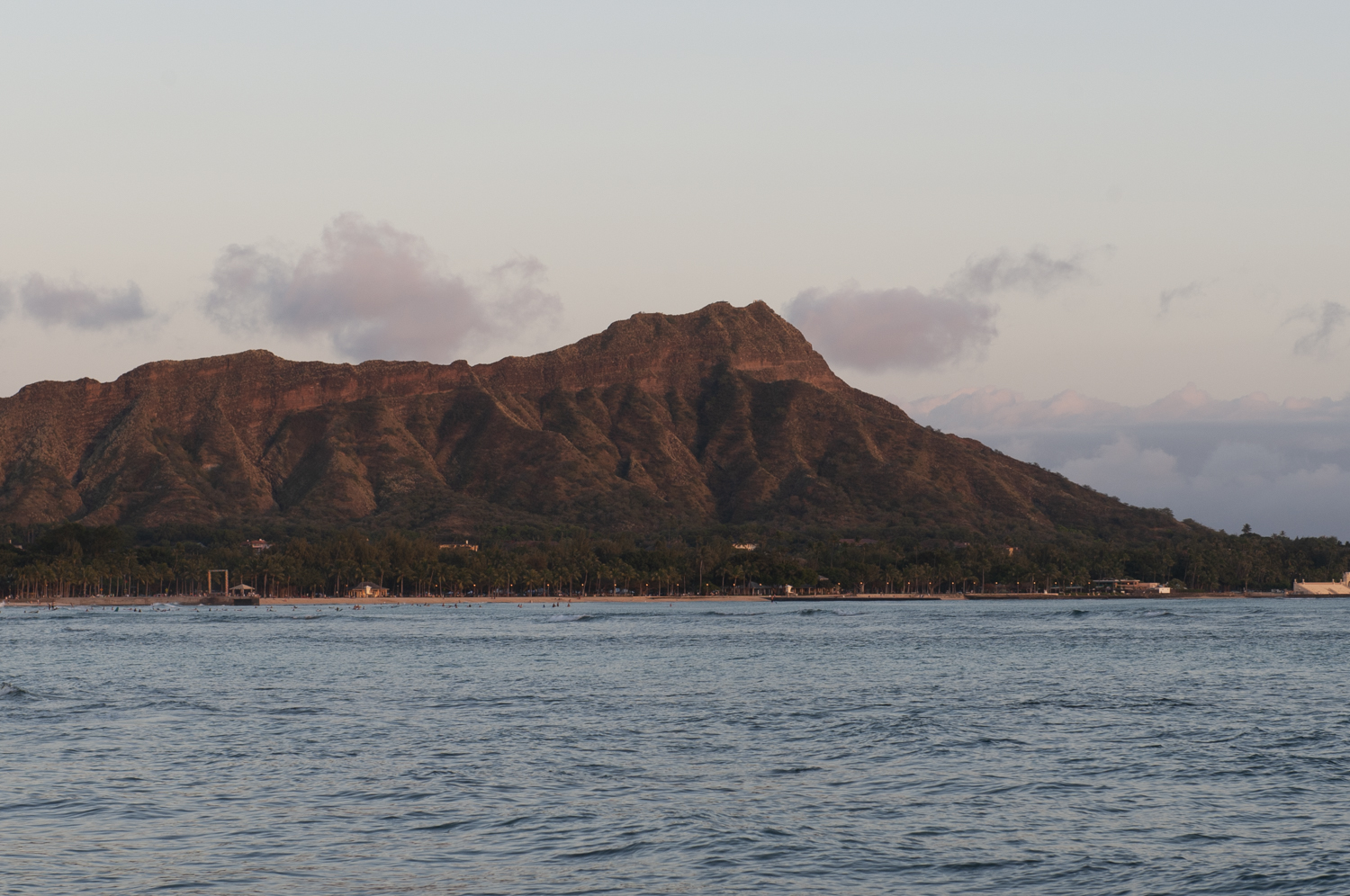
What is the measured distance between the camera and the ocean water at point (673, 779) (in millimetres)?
25766

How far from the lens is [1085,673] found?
255 ft

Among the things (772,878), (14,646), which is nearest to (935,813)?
(772,878)

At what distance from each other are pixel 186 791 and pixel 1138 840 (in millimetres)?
22311

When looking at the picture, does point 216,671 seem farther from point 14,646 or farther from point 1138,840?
point 1138,840

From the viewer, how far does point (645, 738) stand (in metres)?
Result: 45.5

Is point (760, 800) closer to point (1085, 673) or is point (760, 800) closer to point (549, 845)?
point (549, 845)

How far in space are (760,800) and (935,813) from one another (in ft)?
13.6

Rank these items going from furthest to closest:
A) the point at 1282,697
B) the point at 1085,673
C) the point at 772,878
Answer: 1. the point at 1085,673
2. the point at 1282,697
3. the point at 772,878

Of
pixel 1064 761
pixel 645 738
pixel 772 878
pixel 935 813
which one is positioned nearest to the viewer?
pixel 772 878

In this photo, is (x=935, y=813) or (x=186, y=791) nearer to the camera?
(x=935, y=813)

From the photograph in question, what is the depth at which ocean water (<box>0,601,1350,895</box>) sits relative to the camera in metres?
25.8

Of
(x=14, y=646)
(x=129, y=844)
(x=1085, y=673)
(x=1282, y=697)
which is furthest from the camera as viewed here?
(x=14, y=646)

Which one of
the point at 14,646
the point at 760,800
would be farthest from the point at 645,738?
the point at 14,646

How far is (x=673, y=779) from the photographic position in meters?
36.6
